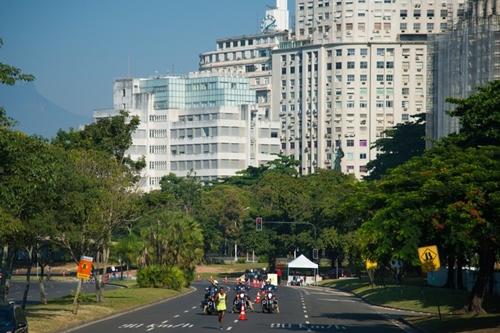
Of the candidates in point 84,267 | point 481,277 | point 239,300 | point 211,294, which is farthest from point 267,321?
point 481,277

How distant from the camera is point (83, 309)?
58.5m

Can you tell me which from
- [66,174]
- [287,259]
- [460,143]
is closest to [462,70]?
[287,259]

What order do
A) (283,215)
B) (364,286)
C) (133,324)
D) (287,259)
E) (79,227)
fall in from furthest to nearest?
(287,259) → (283,215) → (364,286) → (79,227) → (133,324)

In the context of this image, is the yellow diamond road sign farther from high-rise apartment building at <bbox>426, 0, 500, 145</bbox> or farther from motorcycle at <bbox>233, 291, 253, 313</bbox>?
high-rise apartment building at <bbox>426, 0, 500, 145</bbox>

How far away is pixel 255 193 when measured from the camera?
561 ft

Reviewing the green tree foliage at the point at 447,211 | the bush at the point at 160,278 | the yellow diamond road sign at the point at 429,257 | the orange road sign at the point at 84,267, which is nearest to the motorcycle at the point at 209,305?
the green tree foliage at the point at 447,211

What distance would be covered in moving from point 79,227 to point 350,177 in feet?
352

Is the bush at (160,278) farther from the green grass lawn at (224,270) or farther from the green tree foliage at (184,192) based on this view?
the green tree foliage at (184,192)

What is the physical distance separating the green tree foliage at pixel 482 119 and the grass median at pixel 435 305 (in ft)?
24.2

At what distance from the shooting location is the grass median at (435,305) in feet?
151

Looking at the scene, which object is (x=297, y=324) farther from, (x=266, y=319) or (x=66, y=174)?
(x=66, y=174)

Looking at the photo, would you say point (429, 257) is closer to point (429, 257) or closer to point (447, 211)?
point (429, 257)

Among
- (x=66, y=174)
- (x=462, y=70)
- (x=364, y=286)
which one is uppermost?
(x=462, y=70)

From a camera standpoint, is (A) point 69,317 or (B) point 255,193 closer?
(A) point 69,317
